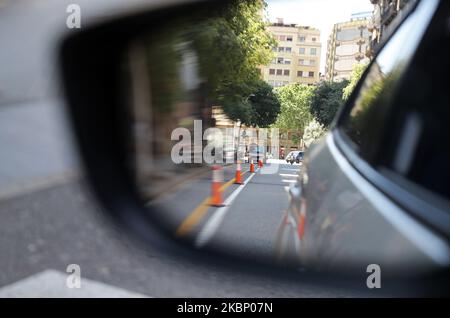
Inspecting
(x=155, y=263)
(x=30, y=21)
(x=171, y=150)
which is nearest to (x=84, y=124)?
(x=171, y=150)

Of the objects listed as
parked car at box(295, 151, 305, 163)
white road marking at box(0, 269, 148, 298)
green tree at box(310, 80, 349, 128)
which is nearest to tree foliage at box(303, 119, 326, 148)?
green tree at box(310, 80, 349, 128)

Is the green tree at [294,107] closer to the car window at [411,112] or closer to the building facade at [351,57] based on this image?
the building facade at [351,57]

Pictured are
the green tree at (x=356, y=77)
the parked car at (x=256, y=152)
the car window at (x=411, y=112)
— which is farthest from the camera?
the parked car at (x=256, y=152)

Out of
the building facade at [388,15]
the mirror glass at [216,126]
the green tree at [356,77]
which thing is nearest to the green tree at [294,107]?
the mirror glass at [216,126]

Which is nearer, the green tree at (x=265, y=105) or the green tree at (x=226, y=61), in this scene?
the green tree at (x=226, y=61)

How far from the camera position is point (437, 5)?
935mm

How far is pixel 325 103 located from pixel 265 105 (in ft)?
1.03

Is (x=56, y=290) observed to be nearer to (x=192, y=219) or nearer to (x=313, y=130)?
(x=192, y=219)

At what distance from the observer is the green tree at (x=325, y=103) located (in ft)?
6.95

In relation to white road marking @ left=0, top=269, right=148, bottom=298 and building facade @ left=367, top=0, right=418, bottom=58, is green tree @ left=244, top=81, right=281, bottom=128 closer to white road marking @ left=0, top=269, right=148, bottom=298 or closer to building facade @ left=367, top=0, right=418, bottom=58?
building facade @ left=367, top=0, right=418, bottom=58

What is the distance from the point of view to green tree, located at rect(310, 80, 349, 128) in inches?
83.4

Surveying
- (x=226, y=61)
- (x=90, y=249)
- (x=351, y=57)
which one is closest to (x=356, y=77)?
(x=226, y=61)

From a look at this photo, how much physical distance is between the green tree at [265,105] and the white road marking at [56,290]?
7.12 feet

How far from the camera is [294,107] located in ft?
6.88
